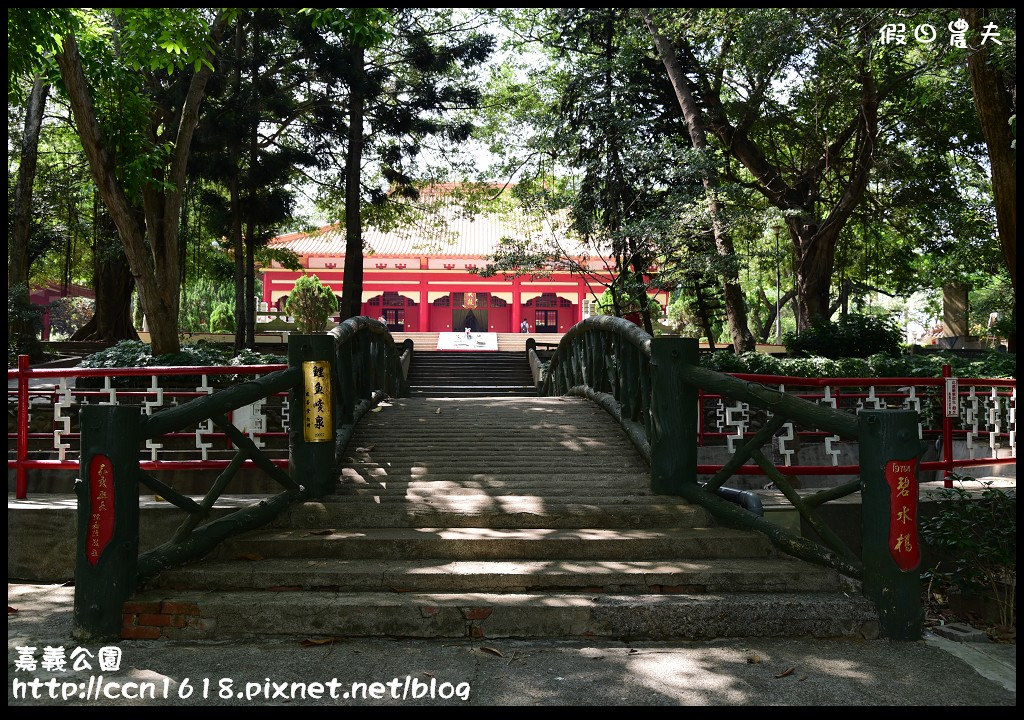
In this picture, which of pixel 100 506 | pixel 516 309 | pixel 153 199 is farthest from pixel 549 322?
pixel 100 506

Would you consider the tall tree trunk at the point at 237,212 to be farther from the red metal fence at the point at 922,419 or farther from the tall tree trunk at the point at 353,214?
the red metal fence at the point at 922,419

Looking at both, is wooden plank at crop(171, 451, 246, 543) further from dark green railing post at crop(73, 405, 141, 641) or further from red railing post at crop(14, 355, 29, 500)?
red railing post at crop(14, 355, 29, 500)

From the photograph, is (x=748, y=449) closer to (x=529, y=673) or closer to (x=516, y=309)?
(x=529, y=673)

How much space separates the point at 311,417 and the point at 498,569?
1656 millimetres

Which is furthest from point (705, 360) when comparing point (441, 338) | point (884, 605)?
point (441, 338)

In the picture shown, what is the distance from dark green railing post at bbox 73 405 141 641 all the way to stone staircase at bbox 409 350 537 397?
11926 millimetres

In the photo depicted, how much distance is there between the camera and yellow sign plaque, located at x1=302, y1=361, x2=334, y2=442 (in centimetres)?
486

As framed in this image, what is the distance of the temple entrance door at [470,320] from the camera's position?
34219 mm

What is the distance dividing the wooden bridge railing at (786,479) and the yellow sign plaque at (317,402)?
2.02 metres

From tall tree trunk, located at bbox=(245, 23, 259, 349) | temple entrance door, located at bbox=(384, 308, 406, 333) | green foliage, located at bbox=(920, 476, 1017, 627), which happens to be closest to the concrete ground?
green foliage, located at bbox=(920, 476, 1017, 627)

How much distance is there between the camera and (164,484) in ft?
13.8

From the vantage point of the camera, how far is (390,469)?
213 inches

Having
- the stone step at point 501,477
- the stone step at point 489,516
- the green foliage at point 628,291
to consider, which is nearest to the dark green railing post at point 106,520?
the stone step at point 489,516

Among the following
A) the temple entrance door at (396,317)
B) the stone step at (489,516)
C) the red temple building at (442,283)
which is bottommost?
the stone step at (489,516)
